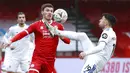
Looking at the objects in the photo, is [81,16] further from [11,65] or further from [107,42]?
[107,42]

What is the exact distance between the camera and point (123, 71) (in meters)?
15.5

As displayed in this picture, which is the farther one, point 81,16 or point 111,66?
point 81,16

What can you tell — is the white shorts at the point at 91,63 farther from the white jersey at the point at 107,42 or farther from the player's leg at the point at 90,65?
the white jersey at the point at 107,42

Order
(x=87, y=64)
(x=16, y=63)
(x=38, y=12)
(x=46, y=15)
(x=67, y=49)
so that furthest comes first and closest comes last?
1. (x=38, y=12)
2. (x=67, y=49)
3. (x=16, y=63)
4. (x=46, y=15)
5. (x=87, y=64)

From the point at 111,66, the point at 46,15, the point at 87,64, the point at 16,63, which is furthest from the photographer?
the point at 111,66

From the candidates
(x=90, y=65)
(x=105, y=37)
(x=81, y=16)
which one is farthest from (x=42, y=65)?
(x=81, y=16)

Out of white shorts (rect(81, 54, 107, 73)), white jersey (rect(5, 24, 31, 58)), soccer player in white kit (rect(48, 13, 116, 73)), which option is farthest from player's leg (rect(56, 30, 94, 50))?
white jersey (rect(5, 24, 31, 58))

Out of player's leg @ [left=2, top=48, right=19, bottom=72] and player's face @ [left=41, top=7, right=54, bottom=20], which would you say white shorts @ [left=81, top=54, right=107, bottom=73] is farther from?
player's leg @ [left=2, top=48, right=19, bottom=72]

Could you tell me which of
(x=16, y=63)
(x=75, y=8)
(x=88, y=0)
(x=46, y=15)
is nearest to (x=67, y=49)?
(x=75, y=8)

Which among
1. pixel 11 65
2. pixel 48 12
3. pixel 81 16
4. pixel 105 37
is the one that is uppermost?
pixel 81 16

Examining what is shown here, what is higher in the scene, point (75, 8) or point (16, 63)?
point (75, 8)

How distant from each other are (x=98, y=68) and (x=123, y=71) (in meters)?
6.33

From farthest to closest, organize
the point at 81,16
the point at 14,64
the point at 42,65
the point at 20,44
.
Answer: the point at 81,16 < the point at 20,44 < the point at 14,64 < the point at 42,65

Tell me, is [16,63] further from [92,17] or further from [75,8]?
[92,17]
